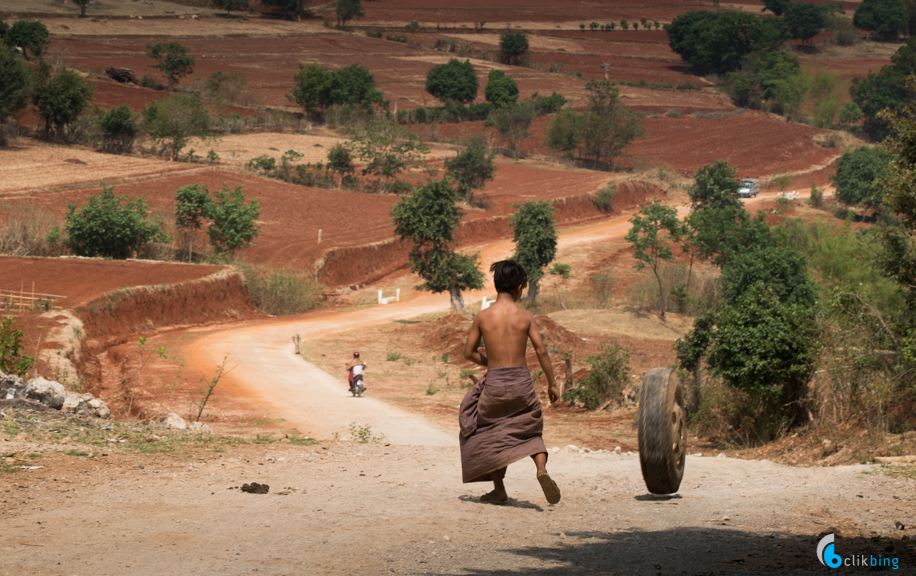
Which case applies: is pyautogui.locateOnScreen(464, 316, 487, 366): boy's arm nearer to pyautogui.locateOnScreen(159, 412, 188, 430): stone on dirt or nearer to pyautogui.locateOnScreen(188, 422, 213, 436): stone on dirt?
pyautogui.locateOnScreen(188, 422, 213, 436): stone on dirt

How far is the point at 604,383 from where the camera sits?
16.2m

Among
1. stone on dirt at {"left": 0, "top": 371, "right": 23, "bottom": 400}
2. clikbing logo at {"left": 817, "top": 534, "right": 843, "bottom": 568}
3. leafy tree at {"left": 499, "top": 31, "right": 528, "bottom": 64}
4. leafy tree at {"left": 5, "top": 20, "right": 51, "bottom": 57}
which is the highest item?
leafy tree at {"left": 499, "top": 31, "right": 528, "bottom": 64}

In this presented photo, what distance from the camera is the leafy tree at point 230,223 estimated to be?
3164 centimetres

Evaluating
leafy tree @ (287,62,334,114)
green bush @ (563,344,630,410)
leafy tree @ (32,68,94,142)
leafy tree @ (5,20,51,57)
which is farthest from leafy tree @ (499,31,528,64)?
green bush @ (563,344,630,410)

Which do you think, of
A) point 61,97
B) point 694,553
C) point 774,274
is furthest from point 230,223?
point 694,553

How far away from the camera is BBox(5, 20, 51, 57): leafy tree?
2763 inches

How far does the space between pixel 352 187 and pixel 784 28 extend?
88.9m

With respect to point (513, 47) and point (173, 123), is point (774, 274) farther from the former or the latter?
point (513, 47)

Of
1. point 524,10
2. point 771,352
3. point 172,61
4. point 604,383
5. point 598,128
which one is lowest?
point 604,383

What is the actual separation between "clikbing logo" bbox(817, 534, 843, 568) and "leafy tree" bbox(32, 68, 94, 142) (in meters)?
52.9

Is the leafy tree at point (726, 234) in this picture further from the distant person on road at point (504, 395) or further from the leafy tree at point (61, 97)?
the leafy tree at point (61, 97)

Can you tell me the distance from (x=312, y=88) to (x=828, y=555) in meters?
74.1

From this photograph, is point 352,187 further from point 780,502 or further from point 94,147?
point 780,502

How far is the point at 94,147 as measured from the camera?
51.8 m
